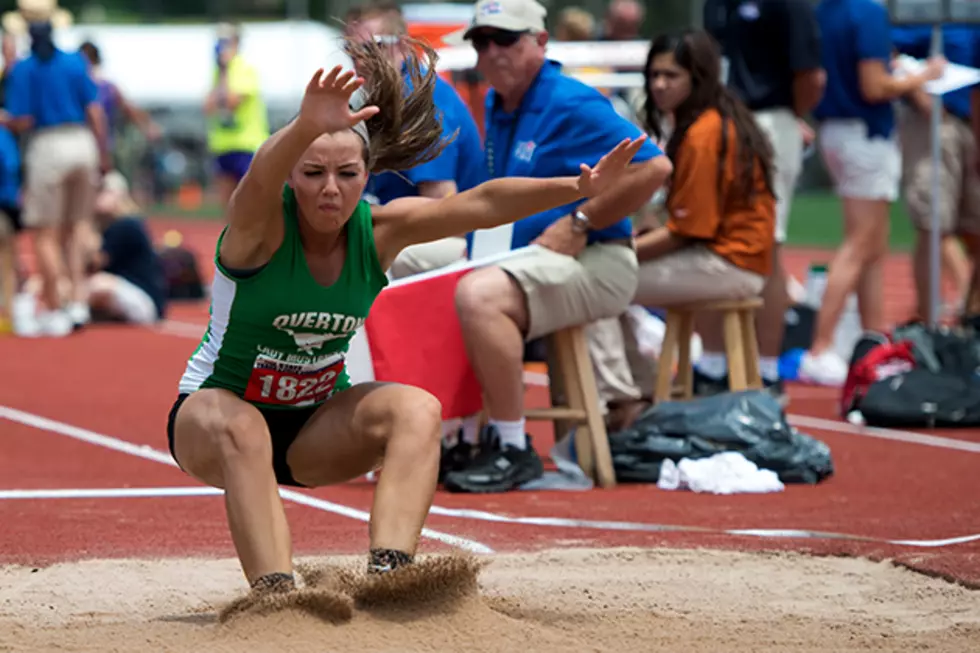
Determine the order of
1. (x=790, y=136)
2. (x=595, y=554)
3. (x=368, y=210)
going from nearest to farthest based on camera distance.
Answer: (x=368, y=210) < (x=595, y=554) < (x=790, y=136)

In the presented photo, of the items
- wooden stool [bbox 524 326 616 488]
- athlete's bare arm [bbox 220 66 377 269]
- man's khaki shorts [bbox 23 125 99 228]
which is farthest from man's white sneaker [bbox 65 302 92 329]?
athlete's bare arm [bbox 220 66 377 269]

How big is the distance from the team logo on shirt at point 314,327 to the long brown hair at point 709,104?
3.65 metres

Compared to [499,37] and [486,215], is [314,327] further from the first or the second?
[499,37]

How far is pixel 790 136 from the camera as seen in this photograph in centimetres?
1000

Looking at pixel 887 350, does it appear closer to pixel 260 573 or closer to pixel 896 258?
pixel 260 573

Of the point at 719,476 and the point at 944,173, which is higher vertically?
the point at 944,173

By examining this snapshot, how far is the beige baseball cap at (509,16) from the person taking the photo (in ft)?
23.3

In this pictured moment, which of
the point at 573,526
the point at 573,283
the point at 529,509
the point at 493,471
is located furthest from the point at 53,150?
the point at 573,526

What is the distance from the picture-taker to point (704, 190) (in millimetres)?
7910

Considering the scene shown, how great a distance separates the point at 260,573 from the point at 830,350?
695cm

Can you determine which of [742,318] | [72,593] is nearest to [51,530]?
[72,593]

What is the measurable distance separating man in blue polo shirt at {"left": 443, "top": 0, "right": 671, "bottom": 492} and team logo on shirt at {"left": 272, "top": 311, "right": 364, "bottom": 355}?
2.09 m

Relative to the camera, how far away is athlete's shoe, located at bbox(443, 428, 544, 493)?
7.00 meters

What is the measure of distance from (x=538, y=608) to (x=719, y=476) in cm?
241
